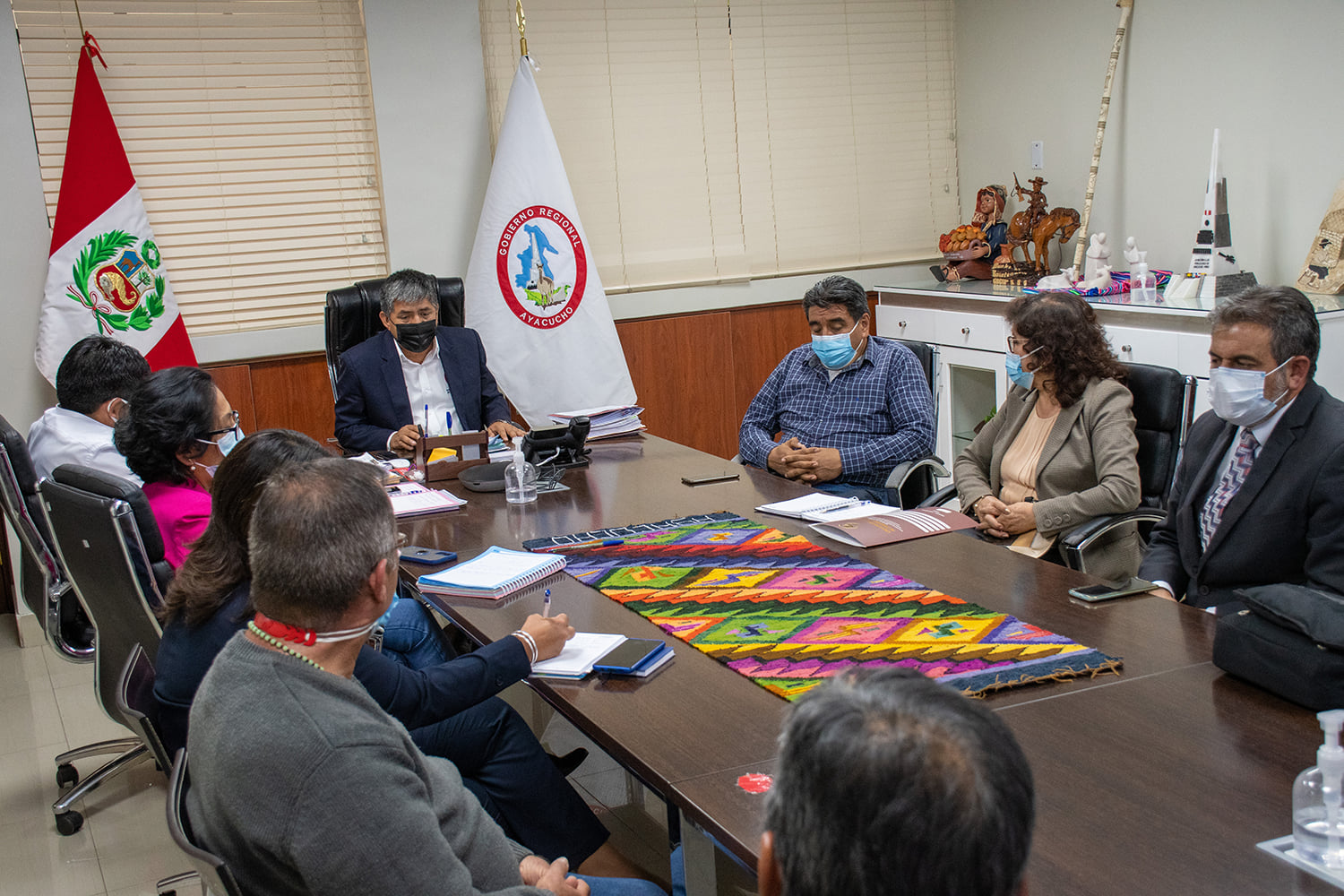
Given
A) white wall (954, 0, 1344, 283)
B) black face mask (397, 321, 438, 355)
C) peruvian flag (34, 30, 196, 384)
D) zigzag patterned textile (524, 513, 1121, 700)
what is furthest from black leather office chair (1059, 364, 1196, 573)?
peruvian flag (34, 30, 196, 384)

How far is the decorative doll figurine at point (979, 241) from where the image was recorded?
5672 mm

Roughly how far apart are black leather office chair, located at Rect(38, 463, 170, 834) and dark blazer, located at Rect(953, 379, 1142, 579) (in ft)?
7.04

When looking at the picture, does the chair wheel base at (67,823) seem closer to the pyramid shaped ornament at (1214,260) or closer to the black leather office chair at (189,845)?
the black leather office chair at (189,845)

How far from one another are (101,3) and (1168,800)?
4722mm

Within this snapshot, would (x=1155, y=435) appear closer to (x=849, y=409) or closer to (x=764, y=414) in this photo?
(x=849, y=409)

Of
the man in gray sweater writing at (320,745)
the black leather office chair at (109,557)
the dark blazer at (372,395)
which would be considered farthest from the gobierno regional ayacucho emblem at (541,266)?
the man in gray sweater writing at (320,745)

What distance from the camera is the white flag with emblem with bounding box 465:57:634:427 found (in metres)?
4.93

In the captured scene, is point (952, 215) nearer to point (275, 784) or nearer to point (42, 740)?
point (42, 740)

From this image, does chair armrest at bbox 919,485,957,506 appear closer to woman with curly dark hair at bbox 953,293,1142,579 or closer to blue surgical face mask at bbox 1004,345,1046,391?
woman with curly dark hair at bbox 953,293,1142,579

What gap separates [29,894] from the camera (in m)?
2.73

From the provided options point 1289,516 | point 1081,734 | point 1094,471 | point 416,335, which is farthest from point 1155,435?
point 416,335

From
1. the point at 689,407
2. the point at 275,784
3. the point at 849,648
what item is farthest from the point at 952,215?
the point at 275,784

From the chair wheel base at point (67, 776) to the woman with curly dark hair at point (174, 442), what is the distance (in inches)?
41.4

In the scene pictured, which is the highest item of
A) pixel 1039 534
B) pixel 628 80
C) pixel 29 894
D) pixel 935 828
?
pixel 628 80
